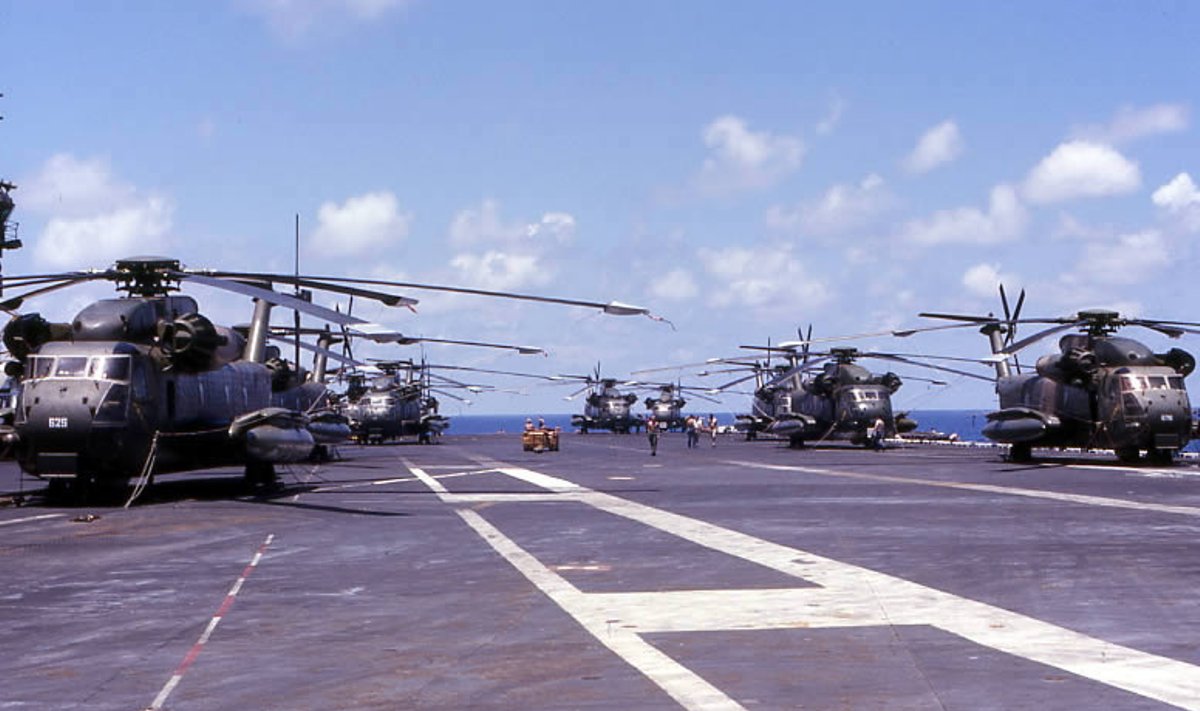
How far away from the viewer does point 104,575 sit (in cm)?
1681

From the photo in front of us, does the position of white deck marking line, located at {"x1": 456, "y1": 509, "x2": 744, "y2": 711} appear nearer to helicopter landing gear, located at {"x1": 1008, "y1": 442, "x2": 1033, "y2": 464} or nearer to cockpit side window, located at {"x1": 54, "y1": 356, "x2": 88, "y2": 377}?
cockpit side window, located at {"x1": 54, "y1": 356, "x2": 88, "y2": 377}

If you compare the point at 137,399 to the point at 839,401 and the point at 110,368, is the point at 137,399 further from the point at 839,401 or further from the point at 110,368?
the point at 839,401

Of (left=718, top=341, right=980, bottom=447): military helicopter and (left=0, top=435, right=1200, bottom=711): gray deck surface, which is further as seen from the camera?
(left=718, top=341, right=980, bottom=447): military helicopter

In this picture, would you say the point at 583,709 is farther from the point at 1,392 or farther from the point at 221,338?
the point at 1,392

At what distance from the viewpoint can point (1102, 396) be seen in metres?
43.1

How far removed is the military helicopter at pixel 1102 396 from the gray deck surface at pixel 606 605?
13.9m

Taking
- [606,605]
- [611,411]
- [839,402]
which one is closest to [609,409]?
[611,411]

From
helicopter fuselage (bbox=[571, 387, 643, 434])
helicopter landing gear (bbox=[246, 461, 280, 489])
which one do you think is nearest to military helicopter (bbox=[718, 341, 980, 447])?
helicopter landing gear (bbox=[246, 461, 280, 489])

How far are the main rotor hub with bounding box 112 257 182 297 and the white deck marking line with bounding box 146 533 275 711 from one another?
13.4m

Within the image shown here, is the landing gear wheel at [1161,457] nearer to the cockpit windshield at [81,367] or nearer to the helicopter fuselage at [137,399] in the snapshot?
the helicopter fuselage at [137,399]

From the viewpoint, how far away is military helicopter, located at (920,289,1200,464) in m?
42.0

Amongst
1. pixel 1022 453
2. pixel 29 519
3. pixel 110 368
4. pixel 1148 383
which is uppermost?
pixel 1148 383

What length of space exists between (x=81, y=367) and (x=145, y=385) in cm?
154

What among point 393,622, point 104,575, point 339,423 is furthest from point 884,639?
point 339,423
